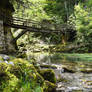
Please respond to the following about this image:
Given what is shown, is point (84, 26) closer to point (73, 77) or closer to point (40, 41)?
point (40, 41)

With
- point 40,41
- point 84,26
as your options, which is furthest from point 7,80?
point 40,41

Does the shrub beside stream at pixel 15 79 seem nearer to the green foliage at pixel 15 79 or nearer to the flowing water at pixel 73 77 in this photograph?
the green foliage at pixel 15 79

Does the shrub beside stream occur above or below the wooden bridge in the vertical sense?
below

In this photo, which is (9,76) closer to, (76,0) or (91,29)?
(91,29)

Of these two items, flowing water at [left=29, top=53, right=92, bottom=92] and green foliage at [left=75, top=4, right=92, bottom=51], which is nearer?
flowing water at [left=29, top=53, right=92, bottom=92]

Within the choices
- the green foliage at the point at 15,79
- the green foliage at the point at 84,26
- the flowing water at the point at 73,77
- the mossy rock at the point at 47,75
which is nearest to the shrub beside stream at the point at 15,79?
the green foliage at the point at 15,79

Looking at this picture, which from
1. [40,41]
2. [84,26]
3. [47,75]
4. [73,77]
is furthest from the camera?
[40,41]

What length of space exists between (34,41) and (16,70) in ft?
72.0

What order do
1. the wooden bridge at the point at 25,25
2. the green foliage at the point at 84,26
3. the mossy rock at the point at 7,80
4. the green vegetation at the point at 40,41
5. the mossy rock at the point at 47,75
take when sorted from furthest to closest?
the green foliage at the point at 84,26 < the wooden bridge at the point at 25,25 < the mossy rock at the point at 47,75 < the green vegetation at the point at 40,41 < the mossy rock at the point at 7,80

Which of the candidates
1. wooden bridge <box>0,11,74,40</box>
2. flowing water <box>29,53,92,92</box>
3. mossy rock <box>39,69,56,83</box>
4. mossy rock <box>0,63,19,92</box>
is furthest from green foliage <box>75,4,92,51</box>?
mossy rock <box>0,63,19,92</box>

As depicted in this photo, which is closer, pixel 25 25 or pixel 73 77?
pixel 73 77

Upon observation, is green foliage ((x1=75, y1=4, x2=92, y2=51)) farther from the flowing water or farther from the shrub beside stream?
the shrub beside stream

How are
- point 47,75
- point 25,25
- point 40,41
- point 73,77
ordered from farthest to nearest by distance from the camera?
point 40,41, point 25,25, point 73,77, point 47,75

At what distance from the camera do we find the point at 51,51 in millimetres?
20047
